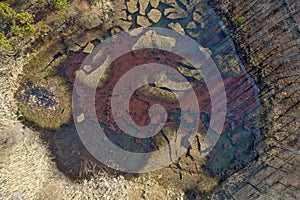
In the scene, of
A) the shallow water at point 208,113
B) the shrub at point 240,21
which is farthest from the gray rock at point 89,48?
the shrub at point 240,21

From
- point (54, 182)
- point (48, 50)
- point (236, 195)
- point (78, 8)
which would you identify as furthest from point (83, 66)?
point (236, 195)

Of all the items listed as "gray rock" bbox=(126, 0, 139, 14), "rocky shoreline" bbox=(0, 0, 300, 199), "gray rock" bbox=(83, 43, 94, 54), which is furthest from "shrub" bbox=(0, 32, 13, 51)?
"gray rock" bbox=(126, 0, 139, 14)

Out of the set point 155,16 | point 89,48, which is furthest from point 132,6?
point 89,48

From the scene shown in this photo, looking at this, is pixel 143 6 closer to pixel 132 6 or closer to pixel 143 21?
pixel 132 6

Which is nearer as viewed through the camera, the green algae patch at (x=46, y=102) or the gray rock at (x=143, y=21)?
the green algae patch at (x=46, y=102)

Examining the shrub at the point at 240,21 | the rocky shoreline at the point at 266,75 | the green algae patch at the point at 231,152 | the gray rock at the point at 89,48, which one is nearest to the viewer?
the rocky shoreline at the point at 266,75

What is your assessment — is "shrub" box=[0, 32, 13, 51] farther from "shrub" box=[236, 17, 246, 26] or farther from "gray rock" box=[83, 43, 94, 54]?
"shrub" box=[236, 17, 246, 26]

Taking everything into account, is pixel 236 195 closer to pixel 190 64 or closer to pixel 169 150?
pixel 169 150

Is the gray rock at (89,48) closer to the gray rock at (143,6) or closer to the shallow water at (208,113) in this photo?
the shallow water at (208,113)
